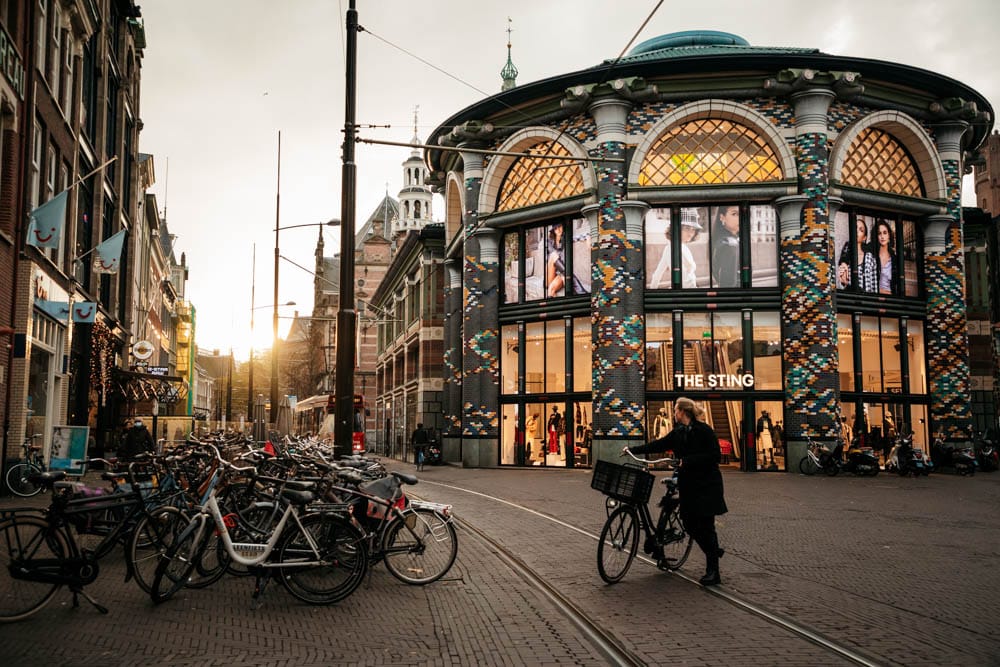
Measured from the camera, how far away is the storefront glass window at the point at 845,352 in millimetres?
29422

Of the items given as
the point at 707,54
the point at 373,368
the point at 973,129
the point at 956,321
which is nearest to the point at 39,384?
the point at 707,54

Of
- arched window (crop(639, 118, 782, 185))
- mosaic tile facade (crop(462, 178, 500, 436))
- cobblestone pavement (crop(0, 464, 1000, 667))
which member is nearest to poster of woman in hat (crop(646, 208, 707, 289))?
arched window (crop(639, 118, 782, 185))

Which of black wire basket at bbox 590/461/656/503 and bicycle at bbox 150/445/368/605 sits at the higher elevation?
black wire basket at bbox 590/461/656/503

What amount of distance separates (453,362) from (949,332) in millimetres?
18118

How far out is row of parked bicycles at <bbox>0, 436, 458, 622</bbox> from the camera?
697cm

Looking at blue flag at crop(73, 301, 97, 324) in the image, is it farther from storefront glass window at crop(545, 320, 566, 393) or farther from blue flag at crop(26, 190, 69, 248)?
storefront glass window at crop(545, 320, 566, 393)

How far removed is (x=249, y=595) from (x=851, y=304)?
1016 inches

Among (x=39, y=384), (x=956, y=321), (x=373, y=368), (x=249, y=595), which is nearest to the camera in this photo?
(x=249, y=595)

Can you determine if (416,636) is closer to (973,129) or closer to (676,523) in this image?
(676,523)

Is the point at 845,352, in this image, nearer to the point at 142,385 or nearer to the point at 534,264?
the point at 534,264

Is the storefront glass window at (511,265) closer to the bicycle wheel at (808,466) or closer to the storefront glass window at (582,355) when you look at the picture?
the storefront glass window at (582,355)

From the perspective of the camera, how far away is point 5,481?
664 inches

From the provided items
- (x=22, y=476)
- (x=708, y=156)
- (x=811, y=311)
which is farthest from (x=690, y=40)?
(x=22, y=476)

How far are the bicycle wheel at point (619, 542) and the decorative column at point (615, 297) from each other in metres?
19.4
